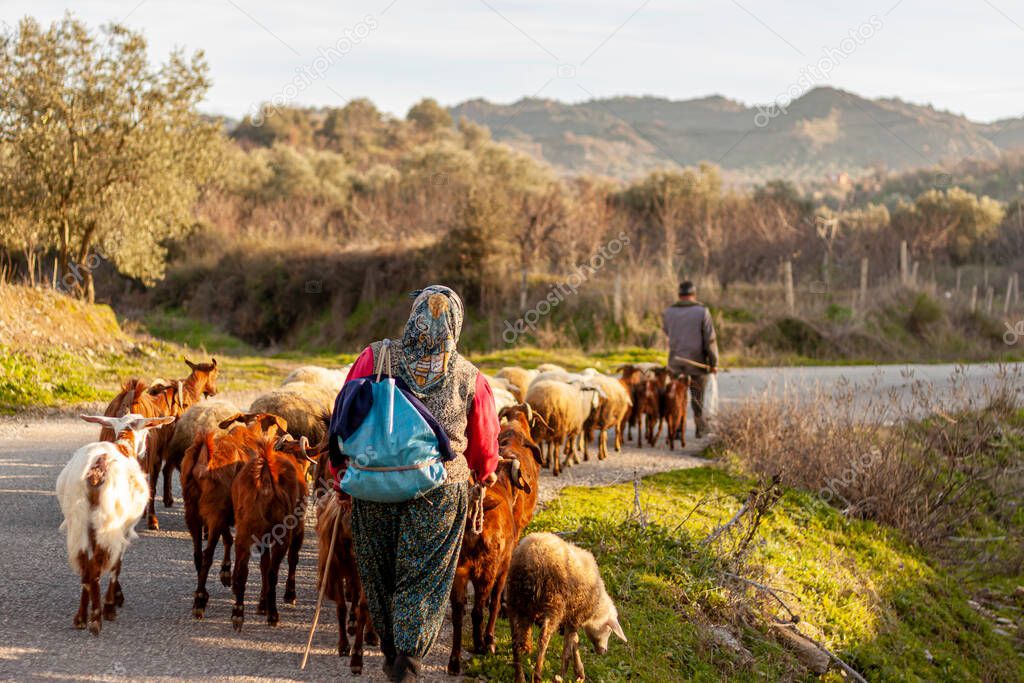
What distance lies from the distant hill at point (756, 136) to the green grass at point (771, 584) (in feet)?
411

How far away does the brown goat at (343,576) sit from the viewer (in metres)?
5.68

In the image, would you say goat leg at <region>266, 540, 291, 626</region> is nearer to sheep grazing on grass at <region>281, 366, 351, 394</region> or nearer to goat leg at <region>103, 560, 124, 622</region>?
goat leg at <region>103, 560, 124, 622</region>

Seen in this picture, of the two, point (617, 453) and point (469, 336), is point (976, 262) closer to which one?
point (469, 336)

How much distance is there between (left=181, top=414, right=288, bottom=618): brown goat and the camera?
6.47m

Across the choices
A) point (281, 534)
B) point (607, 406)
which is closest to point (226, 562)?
point (281, 534)

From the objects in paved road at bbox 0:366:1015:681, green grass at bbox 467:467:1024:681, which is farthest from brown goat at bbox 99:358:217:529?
green grass at bbox 467:467:1024:681

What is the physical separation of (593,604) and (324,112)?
90.3 meters

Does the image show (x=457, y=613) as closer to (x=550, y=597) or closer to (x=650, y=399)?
(x=550, y=597)

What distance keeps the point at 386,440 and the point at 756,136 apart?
169m

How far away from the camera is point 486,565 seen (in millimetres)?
5734

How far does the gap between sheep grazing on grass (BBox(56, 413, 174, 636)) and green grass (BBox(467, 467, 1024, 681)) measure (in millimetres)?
2409

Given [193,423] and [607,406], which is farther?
[607,406]

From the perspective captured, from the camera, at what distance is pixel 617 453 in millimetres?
13453

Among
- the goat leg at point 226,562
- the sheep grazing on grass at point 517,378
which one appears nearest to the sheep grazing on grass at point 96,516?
the goat leg at point 226,562
